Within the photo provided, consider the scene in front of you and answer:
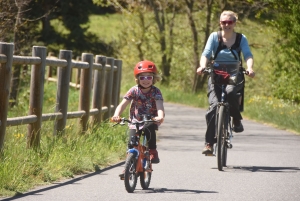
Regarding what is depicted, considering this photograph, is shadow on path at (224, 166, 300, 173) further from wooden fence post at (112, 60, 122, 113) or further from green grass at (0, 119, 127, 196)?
wooden fence post at (112, 60, 122, 113)

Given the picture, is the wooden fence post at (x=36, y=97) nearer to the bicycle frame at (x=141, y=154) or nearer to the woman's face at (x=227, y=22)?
the bicycle frame at (x=141, y=154)

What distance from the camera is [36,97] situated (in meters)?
10.8

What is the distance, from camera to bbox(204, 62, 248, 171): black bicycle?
35.2 feet

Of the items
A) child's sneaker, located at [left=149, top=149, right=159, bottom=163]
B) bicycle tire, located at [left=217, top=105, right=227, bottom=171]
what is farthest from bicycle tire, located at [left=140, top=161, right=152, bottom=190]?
bicycle tire, located at [left=217, top=105, right=227, bottom=171]

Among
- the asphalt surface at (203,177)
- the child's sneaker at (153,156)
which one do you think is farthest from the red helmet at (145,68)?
the asphalt surface at (203,177)

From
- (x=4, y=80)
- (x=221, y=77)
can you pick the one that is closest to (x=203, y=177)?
(x=221, y=77)

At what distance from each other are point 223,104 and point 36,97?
233 centimetres

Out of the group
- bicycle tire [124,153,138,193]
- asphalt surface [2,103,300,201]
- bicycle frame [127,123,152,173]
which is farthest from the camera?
bicycle frame [127,123,152,173]

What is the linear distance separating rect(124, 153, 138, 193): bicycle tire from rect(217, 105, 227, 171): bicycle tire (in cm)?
218

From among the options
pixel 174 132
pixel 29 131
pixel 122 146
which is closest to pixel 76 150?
pixel 29 131

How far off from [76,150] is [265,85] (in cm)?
2181

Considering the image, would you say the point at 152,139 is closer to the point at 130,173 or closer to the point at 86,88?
the point at 130,173

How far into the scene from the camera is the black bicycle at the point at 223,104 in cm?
1074

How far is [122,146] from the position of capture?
12.7m
